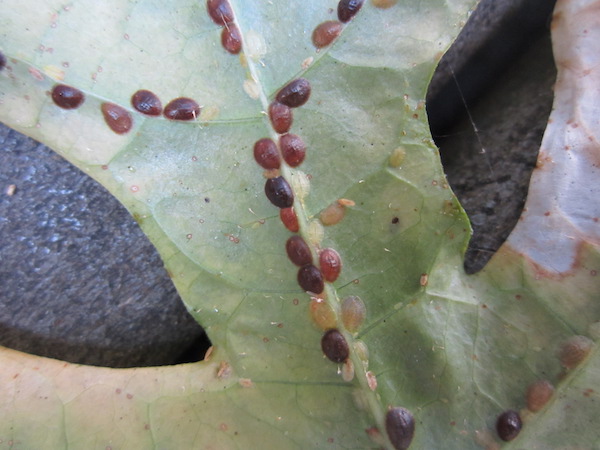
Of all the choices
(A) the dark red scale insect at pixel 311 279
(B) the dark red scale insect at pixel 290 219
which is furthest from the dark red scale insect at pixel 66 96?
(A) the dark red scale insect at pixel 311 279

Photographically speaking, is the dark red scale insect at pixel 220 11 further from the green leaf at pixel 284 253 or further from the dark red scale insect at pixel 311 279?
the dark red scale insect at pixel 311 279

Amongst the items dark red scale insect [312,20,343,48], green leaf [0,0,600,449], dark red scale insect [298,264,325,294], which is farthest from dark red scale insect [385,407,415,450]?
dark red scale insect [312,20,343,48]

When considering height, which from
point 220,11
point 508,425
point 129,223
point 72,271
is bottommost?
point 508,425

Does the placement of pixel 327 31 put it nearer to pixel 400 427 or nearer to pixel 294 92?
pixel 294 92

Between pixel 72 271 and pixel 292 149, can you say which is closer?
pixel 292 149

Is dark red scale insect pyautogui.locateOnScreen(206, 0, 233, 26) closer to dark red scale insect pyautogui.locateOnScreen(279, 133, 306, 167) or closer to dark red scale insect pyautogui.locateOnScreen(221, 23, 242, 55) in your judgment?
dark red scale insect pyautogui.locateOnScreen(221, 23, 242, 55)

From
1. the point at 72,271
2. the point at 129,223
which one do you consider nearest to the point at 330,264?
the point at 129,223
